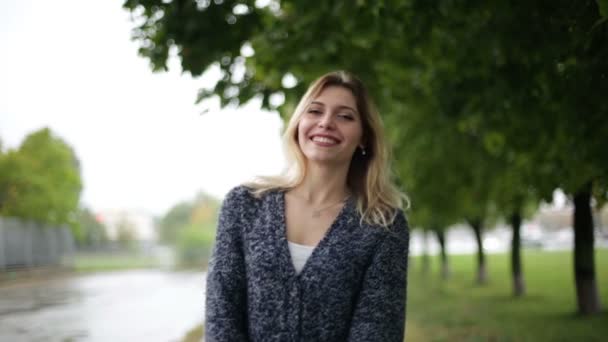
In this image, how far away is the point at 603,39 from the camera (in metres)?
3.02

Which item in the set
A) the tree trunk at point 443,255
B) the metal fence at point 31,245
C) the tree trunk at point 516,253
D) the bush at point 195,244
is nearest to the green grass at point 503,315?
the tree trunk at point 516,253

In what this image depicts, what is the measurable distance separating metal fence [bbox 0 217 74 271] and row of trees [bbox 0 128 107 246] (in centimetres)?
6

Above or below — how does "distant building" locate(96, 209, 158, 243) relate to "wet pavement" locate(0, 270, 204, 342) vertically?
above

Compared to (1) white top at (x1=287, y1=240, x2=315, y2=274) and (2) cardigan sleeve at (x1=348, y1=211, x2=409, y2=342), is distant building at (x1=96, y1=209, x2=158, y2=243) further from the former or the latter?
(2) cardigan sleeve at (x1=348, y1=211, x2=409, y2=342)

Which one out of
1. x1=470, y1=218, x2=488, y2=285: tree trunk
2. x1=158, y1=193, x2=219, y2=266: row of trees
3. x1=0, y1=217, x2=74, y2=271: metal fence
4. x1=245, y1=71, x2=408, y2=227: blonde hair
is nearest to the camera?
x1=245, y1=71, x2=408, y2=227: blonde hair

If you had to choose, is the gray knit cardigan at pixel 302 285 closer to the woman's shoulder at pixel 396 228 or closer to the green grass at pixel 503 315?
the woman's shoulder at pixel 396 228

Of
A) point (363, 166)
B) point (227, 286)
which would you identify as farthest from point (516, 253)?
point (227, 286)

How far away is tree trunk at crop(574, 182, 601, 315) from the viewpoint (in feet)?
35.3

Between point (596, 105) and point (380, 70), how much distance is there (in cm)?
456

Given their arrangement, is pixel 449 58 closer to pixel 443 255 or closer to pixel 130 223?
pixel 130 223

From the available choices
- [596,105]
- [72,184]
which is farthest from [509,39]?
[72,184]

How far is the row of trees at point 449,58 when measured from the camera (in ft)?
13.5

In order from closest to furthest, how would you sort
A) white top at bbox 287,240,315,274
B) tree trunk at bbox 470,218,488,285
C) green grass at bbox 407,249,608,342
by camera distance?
white top at bbox 287,240,315,274
green grass at bbox 407,249,608,342
tree trunk at bbox 470,218,488,285

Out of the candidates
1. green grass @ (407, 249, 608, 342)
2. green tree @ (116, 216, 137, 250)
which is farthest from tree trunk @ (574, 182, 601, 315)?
green tree @ (116, 216, 137, 250)
